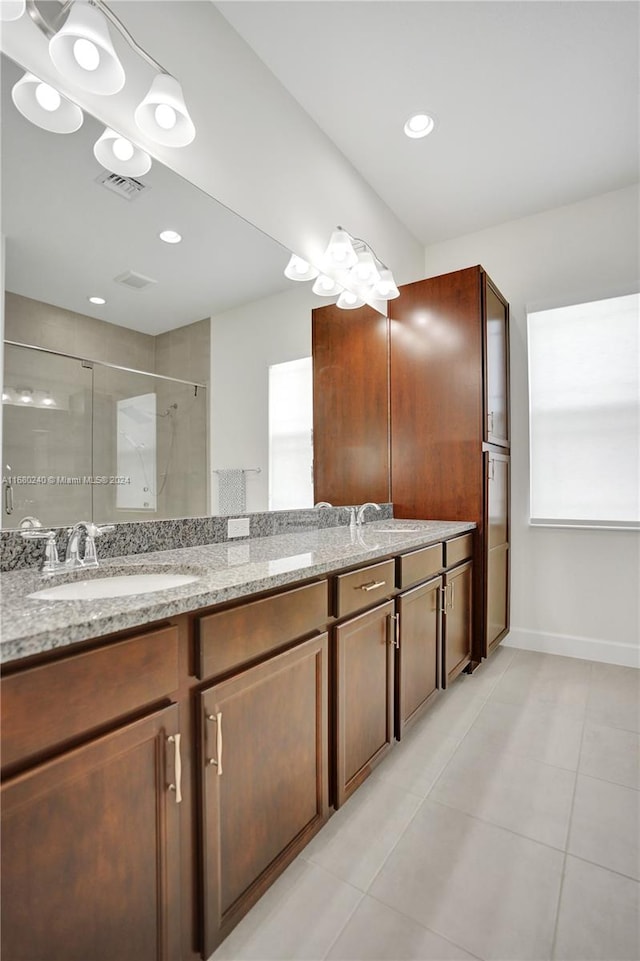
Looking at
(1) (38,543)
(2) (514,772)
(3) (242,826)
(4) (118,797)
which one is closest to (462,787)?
(2) (514,772)

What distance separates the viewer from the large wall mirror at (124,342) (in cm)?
125

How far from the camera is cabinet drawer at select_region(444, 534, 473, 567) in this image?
2280mm

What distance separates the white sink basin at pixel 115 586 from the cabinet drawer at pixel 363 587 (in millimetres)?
450

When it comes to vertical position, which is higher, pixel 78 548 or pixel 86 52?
pixel 86 52

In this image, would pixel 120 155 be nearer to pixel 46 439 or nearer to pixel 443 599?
pixel 46 439

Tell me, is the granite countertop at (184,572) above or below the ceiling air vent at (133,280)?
below

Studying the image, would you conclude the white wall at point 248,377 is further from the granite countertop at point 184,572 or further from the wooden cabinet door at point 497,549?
the wooden cabinet door at point 497,549

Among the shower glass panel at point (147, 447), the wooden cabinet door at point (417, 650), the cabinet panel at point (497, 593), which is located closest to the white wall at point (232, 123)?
the shower glass panel at point (147, 447)

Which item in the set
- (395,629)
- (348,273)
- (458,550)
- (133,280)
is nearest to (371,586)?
(395,629)

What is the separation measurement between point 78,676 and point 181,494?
957 millimetres

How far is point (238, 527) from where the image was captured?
1.89 meters

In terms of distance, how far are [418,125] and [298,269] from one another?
1.02 m

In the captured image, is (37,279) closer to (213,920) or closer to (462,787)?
(213,920)


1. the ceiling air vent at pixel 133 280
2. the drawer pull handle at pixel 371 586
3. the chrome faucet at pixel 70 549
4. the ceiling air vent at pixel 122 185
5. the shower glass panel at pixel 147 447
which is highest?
the ceiling air vent at pixel 122 185
